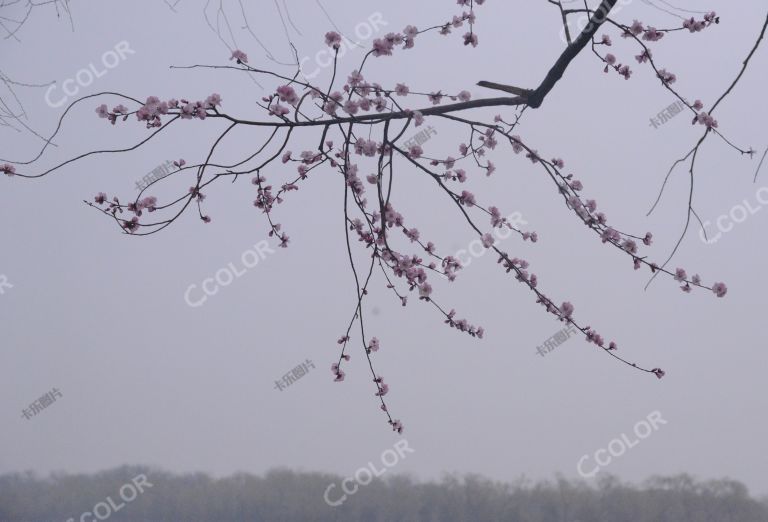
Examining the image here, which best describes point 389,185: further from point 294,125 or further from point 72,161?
point 72,161

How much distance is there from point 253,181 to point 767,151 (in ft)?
4.11

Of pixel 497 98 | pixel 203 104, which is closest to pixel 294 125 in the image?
pixel 203 104

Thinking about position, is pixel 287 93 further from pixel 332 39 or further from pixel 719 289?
pixel 719 289

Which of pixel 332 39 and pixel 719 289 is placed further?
pixel 719 289

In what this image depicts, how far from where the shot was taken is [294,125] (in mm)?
1692

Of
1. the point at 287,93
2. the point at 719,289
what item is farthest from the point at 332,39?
the point at 719,289

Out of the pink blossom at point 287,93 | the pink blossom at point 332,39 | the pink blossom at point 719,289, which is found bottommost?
the pink blossom at point 719,289

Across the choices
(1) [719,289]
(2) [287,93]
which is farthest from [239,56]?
(1) [719,289]

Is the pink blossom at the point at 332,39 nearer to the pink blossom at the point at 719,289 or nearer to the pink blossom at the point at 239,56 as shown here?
the pink blossom at the point at 239,56

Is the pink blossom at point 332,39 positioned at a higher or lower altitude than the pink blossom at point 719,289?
higher

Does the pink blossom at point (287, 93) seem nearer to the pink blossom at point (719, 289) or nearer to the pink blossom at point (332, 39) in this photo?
A: the pink blossom at point (332, 39)

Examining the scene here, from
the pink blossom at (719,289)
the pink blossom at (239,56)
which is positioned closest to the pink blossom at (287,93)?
the pink blossom at (239,56)

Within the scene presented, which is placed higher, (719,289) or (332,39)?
(332,39)

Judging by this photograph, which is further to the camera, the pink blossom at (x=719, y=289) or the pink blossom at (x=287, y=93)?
the pink blossom at (x=719, y=289)
